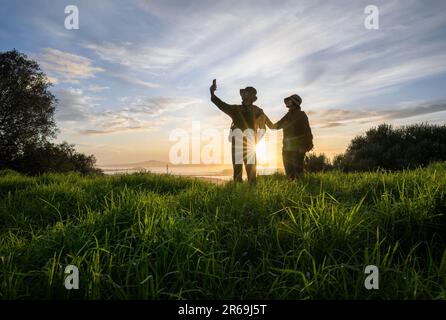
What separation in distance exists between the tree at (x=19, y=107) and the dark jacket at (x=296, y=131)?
21770 mm

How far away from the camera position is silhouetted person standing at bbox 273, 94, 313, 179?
10.0 metres

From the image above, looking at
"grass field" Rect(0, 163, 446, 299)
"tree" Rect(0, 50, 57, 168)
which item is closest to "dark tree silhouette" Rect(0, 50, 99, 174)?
"tree" Rect(0, 50, 57, 168)

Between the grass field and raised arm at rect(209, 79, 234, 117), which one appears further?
raised arm at rect(209, 79, 234, 117)

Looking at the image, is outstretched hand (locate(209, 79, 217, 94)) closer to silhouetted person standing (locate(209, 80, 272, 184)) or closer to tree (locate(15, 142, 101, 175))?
silhouetted person standing (locate(209, 80, 272, 184))

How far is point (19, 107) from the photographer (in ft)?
85.5

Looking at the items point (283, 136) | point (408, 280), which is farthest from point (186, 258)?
point (283, 136)

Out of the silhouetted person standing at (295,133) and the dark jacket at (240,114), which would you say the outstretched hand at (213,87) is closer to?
the dark jacket at (240,114)

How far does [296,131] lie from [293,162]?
2.70 feet

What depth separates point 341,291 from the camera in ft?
10.9

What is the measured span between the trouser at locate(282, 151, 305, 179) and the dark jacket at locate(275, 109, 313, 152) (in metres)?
0.14

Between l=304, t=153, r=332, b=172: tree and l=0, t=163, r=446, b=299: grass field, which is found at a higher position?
l=304, t=153, r=332, b=172: tree

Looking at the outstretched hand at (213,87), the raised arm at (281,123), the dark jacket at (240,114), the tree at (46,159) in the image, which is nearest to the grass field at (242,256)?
the dark jacket at (240,114)

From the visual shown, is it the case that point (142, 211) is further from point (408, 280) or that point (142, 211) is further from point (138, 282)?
point (408, 280)
